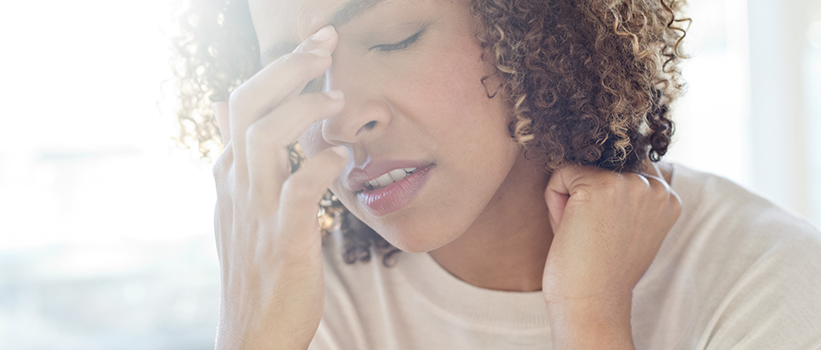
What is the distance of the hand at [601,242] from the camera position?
832 millimetres

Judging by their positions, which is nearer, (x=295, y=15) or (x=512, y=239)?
(x=295, y=15)

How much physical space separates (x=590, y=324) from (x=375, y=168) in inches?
16.4

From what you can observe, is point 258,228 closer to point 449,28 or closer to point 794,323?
point 449,28

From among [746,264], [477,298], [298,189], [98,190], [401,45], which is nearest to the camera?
[298,189]

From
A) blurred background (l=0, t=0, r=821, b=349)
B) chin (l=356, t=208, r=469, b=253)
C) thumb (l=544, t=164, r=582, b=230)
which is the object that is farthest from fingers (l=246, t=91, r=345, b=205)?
blurred background (l=0, t=0, r=821, b=349)

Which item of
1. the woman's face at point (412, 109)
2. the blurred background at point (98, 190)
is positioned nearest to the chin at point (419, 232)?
the woman's face at point (412, 109)

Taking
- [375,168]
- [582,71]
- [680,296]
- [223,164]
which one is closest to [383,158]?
[375,168]

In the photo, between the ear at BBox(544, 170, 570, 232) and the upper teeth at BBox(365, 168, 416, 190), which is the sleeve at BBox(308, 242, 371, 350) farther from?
the ear at BBox(544, 170, 570, 232)

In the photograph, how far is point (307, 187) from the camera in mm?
688

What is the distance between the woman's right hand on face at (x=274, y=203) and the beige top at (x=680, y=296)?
0.91ft

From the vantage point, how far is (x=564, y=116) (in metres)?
0.86

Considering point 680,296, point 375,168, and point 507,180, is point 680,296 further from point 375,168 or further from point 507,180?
point 375,168

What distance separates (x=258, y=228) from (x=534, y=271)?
0.56m

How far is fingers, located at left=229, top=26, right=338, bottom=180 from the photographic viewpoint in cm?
72
